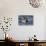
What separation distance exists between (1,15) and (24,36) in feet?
3.38

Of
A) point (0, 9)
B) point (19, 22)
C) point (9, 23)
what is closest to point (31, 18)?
point (19, 22)

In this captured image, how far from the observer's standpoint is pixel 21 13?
4352mm

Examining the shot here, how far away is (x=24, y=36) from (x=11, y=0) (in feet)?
4.17

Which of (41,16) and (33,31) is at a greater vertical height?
(41,16)

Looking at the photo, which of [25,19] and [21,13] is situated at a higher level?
[21,13]

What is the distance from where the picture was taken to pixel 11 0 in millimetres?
4324

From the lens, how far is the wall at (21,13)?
432 cm

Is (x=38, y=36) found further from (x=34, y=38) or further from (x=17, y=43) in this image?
(x=17, y=43)

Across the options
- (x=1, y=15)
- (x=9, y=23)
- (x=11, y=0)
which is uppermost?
(x=11, y=0)

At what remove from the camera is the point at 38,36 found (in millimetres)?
4359

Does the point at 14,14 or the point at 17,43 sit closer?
the point at 17,43

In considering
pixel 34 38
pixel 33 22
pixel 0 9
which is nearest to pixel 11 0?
pixel 0 9

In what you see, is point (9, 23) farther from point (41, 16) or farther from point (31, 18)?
point (41, 16)

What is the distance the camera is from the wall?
4316 millimetres
